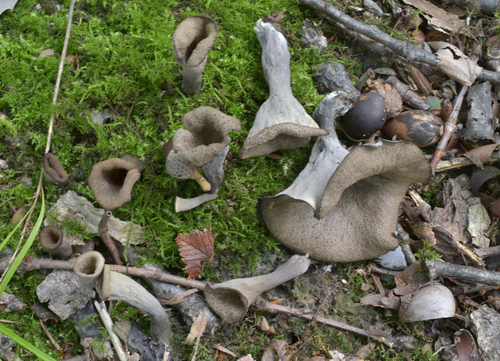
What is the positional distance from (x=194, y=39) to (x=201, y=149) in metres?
1.07

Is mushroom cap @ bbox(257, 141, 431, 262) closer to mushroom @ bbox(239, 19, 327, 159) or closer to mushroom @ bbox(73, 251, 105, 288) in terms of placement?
mushroom @ bbox(239, 19, 327, 159)

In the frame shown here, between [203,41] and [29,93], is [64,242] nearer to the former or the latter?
[29,93]

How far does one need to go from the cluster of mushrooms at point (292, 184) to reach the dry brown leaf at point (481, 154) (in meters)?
1.01

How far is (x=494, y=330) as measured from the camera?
3.16 metres

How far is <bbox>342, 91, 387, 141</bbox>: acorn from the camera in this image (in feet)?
11.5

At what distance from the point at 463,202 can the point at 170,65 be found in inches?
123

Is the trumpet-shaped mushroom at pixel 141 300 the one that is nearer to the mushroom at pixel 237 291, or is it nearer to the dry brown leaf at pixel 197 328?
the dry brown leaf at pixel 197 328

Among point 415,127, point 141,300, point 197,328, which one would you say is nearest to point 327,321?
point 197,328

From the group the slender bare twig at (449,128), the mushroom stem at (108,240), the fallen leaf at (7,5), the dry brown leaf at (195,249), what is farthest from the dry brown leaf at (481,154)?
the fallen leaf at (7,5)

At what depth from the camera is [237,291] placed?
9.06 feet

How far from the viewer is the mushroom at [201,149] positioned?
8.37 ft

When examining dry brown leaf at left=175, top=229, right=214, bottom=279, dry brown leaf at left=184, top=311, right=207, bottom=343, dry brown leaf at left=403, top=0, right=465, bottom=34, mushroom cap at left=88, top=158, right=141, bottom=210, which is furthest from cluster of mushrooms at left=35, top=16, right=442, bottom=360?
dry brown leaf at left=403, top=0, right=465, bottom=34

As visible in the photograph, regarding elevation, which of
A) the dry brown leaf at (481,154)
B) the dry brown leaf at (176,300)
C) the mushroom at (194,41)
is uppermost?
the mushroom at (194,41)

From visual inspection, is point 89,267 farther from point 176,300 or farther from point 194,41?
point 194,41
